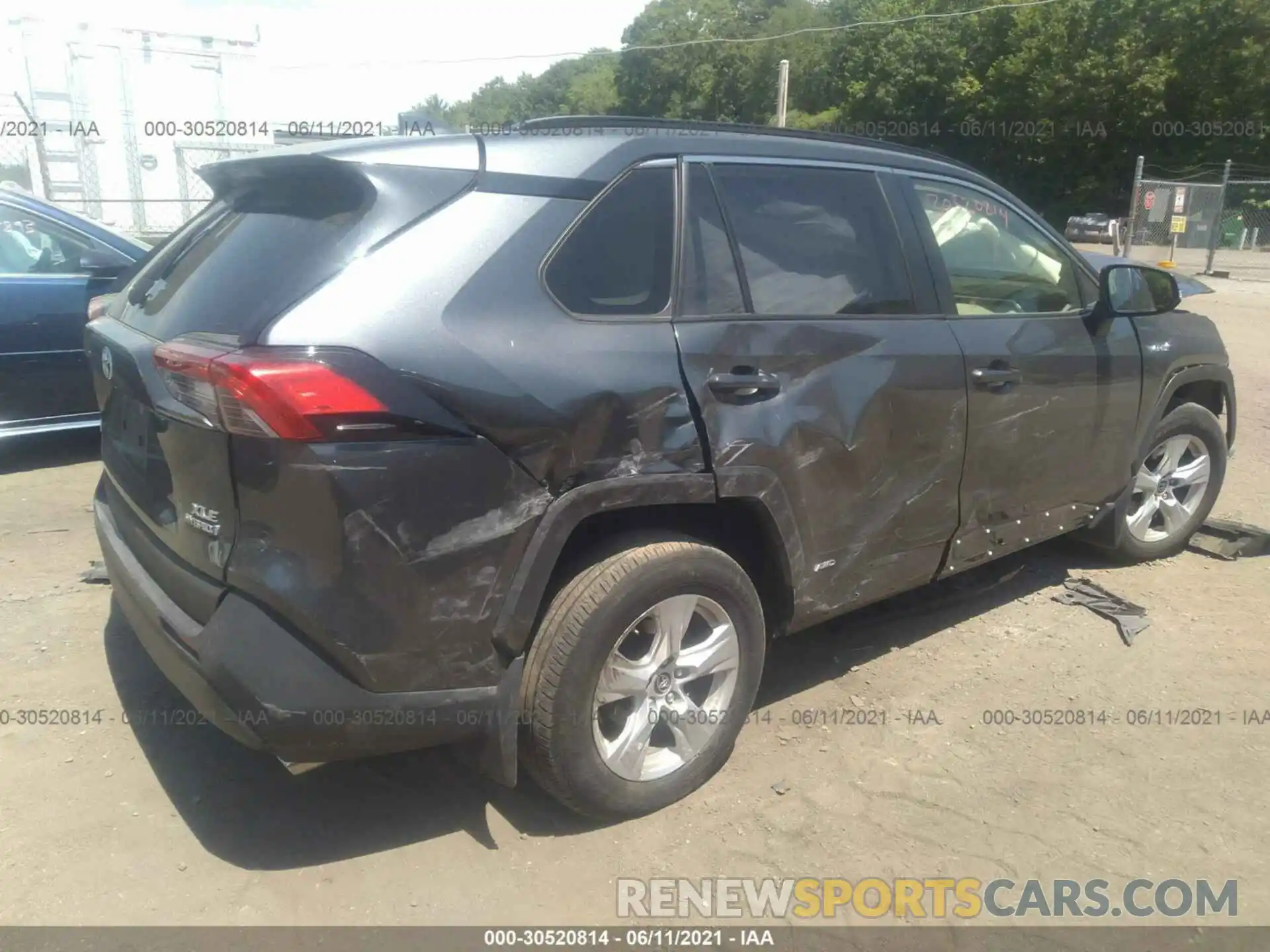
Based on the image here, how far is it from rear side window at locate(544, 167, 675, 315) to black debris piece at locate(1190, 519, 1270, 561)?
3752 millimetres

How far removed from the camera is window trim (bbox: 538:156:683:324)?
265 cm

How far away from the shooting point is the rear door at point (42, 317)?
566 cm

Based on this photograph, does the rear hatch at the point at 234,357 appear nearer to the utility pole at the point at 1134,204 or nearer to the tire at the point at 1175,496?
the tire at the point at 1175,496

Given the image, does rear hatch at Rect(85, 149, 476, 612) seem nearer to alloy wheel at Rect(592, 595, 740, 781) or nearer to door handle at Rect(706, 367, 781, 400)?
door handle at Rect(706, 367, 781, 400)

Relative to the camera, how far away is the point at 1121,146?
40.1m

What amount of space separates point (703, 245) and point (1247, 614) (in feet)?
10.4

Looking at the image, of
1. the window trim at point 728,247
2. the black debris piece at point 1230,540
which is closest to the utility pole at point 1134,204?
the black debris piece at point 1230,540

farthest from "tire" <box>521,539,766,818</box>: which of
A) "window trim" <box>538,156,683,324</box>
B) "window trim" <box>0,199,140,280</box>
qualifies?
"window trim" <box>0,199,140,280</box>

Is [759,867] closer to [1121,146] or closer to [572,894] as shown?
[572,894]

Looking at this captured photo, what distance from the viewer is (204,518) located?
8.30ft

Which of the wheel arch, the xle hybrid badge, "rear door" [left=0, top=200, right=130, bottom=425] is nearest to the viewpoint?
the xle hybrid badge

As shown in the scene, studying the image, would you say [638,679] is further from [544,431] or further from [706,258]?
[706,258]

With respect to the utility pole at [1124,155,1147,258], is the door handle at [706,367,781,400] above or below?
above

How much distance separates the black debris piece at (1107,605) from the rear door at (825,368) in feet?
3.78
